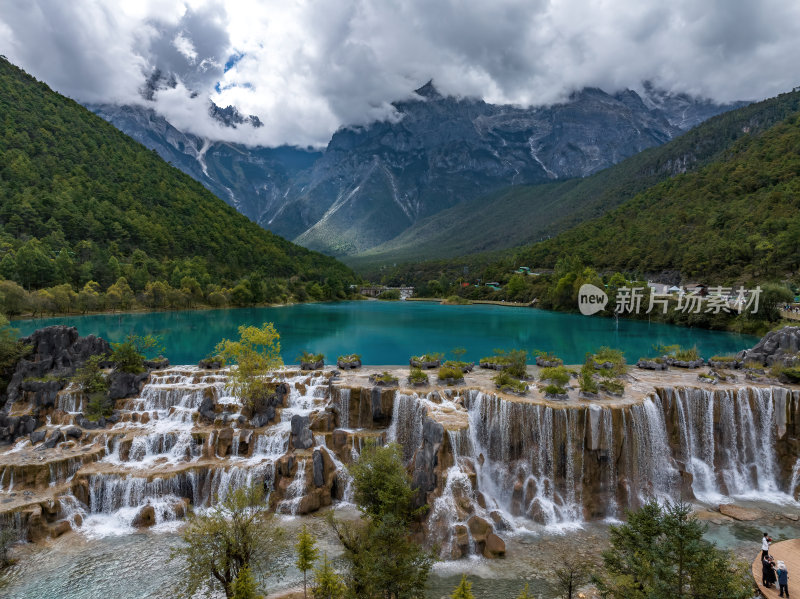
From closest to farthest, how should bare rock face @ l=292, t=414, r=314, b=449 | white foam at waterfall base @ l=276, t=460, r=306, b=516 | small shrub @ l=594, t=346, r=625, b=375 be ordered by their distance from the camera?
white foam at waterfall base @ l=276, t=460, r=306, b=516, bare rock face @ l=292, t=414, r=314, b=449, small shrub @ l=594, t=346, r=625, b=375

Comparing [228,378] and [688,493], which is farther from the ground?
[228,378]

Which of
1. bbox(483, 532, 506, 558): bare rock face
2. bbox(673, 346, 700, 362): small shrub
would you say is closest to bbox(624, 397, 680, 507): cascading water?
bbox(483, 532, 506, 558): bare rock face

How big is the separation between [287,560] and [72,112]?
138970 mm

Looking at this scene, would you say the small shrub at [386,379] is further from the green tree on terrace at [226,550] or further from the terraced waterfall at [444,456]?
the green tree on terrace at [226,550]

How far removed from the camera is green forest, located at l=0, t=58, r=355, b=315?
75.8 m

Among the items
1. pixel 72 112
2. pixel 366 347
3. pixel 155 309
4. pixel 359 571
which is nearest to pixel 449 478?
pixel 359 571

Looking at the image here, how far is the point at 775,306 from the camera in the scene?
5572cm

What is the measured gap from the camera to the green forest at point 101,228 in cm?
7581

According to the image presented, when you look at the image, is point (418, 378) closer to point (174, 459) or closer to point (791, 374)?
point (174, 459)

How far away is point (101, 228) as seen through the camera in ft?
309

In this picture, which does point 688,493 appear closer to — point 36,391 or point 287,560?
point 287,560

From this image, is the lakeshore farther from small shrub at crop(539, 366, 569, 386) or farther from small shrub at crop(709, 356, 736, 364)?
small shrub at crop(709, 356, 736, 364)

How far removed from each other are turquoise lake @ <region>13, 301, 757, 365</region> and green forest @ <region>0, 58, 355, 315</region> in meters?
6.12

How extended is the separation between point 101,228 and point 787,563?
115963 millimetres
